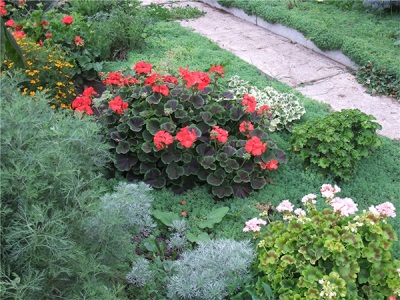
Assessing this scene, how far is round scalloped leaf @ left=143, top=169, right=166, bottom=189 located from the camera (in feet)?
11.6

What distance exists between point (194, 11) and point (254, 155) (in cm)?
451

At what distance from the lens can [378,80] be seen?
5.07 meters

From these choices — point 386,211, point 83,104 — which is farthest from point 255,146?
point 83,104

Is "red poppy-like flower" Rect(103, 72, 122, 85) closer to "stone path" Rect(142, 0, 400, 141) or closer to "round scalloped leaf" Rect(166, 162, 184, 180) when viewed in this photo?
"round scalloped leaf" Rect(166, 162, 184, 180)

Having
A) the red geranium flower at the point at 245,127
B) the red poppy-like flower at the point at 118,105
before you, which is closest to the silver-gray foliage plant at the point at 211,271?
the red geranium flower at the point at 245,127

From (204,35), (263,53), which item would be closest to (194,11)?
(204,35)

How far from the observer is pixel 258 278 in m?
2.64

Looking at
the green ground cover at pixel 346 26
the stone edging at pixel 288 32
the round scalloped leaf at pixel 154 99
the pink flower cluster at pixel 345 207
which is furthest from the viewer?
the stone edging at pixel 288 32

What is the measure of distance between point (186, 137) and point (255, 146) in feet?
1.51

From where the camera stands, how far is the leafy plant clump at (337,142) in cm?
359

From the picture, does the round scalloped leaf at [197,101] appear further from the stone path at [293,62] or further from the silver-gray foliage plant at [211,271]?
the stone path at [293,62]

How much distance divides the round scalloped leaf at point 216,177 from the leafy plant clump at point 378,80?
2.25 metres

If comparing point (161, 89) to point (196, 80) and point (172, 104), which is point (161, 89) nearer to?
point (172, 104)

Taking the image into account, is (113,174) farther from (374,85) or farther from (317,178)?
(374,85)
